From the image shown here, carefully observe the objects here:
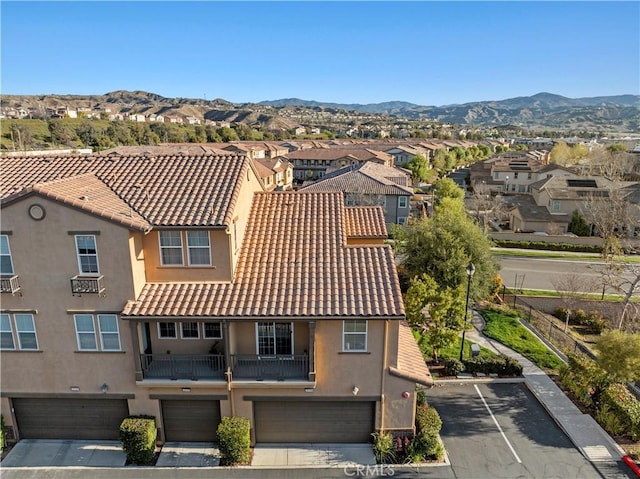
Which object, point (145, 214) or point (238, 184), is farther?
point (238, 184)

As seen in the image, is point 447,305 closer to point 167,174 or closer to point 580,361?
point 580,361

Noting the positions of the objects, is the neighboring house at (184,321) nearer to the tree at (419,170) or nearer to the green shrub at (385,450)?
the green shrub at (385,450)

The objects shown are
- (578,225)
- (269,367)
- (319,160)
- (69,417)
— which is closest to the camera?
(269,367)

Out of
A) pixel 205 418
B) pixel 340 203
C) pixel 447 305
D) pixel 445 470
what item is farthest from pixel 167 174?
pixel 445 470

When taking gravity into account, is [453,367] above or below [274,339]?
below

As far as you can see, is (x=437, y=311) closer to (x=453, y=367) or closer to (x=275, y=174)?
(x=453, y=367)

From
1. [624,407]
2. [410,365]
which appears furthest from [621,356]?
[410,365]
